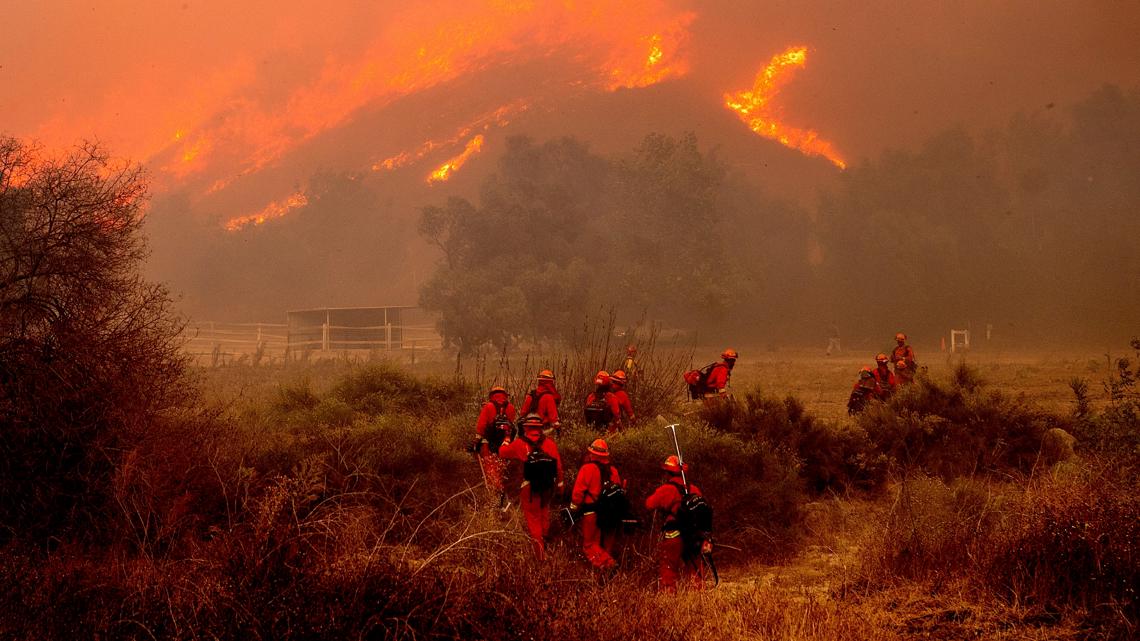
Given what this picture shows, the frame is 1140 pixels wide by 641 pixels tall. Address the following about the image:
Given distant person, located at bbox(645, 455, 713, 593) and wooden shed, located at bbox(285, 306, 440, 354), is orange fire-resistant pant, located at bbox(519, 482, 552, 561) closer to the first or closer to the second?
distant person, located at bbox(645, 455, 713, 593)

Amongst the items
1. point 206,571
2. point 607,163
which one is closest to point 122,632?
point 206,571

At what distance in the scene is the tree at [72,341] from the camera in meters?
10.6

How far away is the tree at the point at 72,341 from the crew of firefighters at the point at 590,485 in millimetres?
4763

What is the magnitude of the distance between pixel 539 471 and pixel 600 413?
4552 mm

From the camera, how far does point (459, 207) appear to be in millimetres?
54625

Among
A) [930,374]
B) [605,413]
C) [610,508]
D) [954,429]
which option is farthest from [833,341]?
[610,508]

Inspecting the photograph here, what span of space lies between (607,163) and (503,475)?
55.9 metres

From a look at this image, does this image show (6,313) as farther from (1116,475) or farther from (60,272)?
(1116,475)

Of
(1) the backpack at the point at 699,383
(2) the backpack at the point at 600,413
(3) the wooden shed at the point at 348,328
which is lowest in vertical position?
(2) the backpack at the point at 600,413

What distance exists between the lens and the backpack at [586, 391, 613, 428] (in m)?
14.7

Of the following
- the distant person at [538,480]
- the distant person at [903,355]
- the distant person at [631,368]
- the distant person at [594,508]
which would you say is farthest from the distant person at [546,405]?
the distant person at [903,355]

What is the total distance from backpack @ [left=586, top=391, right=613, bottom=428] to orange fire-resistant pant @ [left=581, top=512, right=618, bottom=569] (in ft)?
16.6

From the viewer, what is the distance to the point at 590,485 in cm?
952

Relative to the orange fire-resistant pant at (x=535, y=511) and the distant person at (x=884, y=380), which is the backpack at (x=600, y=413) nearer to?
the orange fire-resistant pant at (x=535, y=511)
